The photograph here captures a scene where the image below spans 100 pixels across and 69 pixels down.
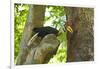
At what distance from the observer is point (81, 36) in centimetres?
171

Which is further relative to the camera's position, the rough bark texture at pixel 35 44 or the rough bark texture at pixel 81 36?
the rough bark texture at pixel 81 36

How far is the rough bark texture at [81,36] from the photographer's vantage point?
66.2 inches

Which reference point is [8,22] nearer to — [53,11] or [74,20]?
[53,11]

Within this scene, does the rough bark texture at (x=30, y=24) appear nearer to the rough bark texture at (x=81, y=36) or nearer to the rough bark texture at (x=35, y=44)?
the rough bark texture at (x=35, y=44)

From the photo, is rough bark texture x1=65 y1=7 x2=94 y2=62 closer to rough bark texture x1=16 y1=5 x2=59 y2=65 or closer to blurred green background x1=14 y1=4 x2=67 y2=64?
blurred green background x1=14 y1=4 x2=67 y2=64

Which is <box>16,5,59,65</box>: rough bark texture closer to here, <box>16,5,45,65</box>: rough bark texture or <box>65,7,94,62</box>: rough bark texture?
<box>16,5,45,65</box>: rough bark texture

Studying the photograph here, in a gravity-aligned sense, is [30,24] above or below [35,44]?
above

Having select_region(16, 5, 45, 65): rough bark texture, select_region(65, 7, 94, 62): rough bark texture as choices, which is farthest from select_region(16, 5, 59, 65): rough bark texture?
select_region(65, 7, 94, 62): rough bark texture

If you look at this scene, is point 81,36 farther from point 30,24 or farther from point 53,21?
point 30,24

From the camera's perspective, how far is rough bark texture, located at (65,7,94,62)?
1681mm

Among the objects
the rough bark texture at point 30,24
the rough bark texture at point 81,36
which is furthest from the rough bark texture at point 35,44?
the rough bark texture at point 81,36

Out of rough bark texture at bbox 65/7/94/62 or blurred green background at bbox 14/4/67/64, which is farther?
rough bark texture at bbox 65/7/94/62

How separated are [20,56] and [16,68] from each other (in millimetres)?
94

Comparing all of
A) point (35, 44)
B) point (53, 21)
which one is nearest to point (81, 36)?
point (53, 21)
